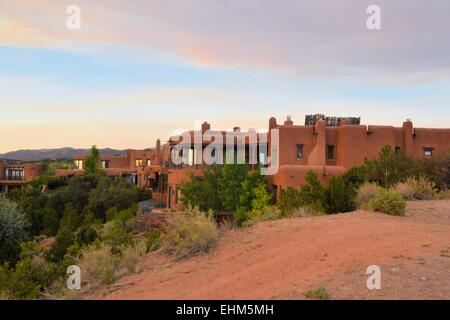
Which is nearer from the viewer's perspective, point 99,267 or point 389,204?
point 99,267

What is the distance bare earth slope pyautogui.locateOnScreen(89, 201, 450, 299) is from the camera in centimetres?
720

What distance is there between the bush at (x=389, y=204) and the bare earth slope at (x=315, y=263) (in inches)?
14.9

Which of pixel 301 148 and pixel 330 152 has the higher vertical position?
Result: pixel 301 148

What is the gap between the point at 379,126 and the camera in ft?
98.5

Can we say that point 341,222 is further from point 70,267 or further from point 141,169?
point 141,169

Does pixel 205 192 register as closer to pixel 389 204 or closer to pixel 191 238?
pixel 389 204

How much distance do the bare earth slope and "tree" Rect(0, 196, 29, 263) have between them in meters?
11.3

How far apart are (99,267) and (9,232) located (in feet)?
45.5

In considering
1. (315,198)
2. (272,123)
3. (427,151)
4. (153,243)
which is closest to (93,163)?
(272,123)

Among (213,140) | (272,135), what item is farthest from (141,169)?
(272,135)

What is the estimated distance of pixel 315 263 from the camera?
8.78 m

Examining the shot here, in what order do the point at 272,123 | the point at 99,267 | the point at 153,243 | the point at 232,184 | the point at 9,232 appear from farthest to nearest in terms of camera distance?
the point at 272,123 < the point at 232,184 < the point at 9,232 < the point at 153,243 < the point at 99,267

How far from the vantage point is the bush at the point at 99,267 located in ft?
35.8
